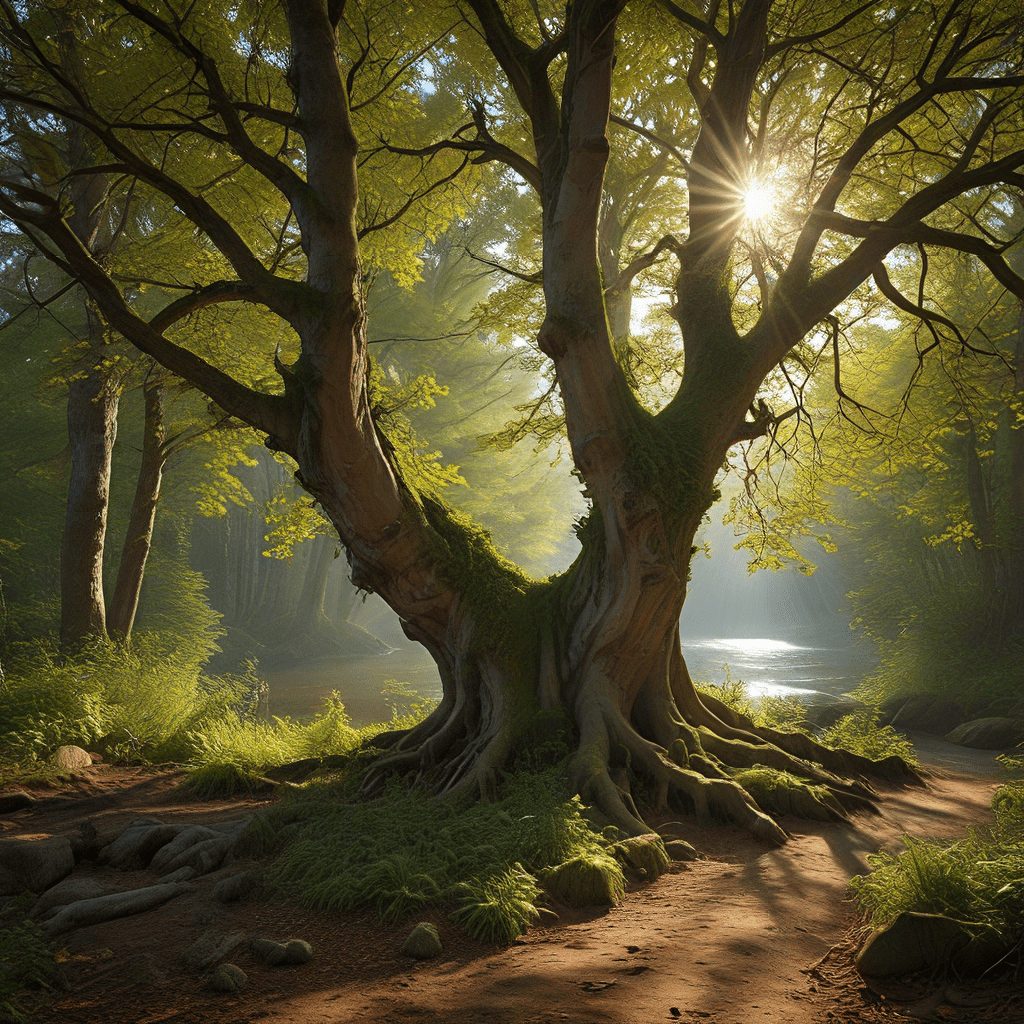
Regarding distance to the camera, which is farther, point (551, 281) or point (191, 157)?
point (191, 157)

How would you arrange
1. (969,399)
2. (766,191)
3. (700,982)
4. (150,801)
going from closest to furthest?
1. (700,982)
2. (150,801)
3. (969,399)
4. (766,191)

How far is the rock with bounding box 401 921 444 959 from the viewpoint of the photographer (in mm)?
2801

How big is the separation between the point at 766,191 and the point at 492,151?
336 centimetres

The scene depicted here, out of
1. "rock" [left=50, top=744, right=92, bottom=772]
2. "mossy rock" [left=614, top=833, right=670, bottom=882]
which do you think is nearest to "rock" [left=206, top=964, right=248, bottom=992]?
"mossy rock" [left=614, top=833, right=670, bottom=882]

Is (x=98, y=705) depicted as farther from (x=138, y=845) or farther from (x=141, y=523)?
(x=138, y=845)

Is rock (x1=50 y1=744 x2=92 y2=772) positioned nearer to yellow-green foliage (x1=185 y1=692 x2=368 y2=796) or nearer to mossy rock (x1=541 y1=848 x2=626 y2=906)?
yellow-green foliage (x1=185 y1=692 x2=368 y2=796)

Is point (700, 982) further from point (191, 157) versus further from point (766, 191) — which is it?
point (191, 157)

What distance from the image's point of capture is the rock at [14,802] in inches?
219

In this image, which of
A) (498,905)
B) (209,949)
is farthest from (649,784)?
(209,949)

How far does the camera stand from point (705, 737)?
587 cm

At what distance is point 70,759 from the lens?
6.81 metres

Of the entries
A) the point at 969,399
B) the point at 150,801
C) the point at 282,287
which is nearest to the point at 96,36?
the point at 282,287

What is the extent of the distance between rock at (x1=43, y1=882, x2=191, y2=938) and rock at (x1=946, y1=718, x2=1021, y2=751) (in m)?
11.8

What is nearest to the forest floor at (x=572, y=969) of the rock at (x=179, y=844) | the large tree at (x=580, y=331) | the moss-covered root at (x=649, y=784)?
the rock at (x=179, y=844)
